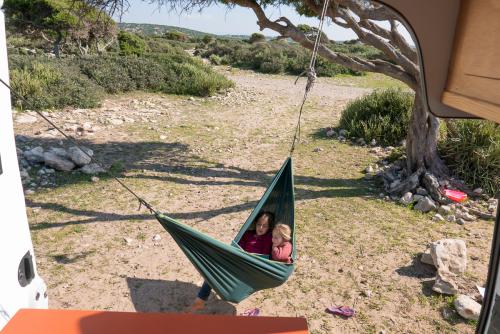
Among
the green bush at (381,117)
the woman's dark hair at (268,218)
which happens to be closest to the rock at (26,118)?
the woman's dark hair at (268,218)

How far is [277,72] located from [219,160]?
40.3ft

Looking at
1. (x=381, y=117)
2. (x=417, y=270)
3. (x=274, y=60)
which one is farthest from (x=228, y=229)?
(x=274, y=60)

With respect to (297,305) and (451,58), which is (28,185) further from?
(451,58)

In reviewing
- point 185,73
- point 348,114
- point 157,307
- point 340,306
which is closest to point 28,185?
point 157,307

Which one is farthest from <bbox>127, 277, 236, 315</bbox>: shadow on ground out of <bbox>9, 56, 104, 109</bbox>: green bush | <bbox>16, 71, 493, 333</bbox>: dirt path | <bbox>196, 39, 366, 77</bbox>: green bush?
<bbox>196, 39, 366, 77</bbox>: green bush

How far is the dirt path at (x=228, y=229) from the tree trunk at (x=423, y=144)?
675 mm

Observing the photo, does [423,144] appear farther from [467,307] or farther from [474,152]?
[467,307]

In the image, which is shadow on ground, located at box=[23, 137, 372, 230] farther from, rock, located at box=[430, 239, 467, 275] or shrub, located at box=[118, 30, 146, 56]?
shrub, located at box=[118, 30, 146, 56]

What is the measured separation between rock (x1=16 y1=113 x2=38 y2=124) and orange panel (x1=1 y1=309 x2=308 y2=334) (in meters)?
6.49

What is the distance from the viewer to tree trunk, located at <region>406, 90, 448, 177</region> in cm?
488

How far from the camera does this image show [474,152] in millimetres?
5008

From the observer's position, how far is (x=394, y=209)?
438 centimetres

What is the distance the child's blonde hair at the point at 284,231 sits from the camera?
9.21ft

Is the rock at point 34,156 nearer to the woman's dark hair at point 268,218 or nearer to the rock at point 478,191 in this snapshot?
the woman's dark hair at point 268,218
